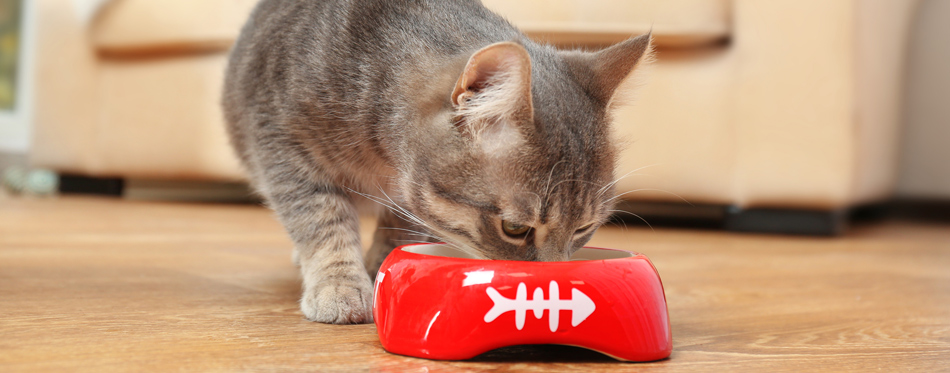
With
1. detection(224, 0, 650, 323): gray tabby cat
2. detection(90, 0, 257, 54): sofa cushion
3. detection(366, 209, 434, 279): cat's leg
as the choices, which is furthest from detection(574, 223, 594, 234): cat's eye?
detection(90, 0, 257, 54): sofa cushion

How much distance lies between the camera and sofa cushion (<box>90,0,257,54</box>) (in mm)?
2615

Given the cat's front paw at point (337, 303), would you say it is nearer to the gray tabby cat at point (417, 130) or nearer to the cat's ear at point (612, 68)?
the gray tabby cat at point (417, 130)

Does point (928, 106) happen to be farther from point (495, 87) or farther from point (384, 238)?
point (495, 87)

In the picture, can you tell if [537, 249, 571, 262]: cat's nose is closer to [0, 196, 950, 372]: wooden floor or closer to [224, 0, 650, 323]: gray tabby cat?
[224, 0, 650, 323]: gray tabby cat

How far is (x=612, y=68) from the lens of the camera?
108cm

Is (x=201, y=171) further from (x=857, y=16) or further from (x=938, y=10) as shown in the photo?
(x=938, y=10)

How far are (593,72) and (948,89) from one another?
2651 millimetres

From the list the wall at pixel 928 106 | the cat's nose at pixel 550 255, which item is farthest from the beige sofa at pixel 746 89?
→ the cat's nose at pixel 550 255

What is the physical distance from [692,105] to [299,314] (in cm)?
155

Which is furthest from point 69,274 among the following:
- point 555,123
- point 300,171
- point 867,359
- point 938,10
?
point 938,10

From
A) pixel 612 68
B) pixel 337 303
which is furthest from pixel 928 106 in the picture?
pixel 337 303

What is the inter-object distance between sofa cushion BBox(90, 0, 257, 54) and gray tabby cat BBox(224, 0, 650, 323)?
49.8 inches

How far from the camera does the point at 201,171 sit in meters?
2.76

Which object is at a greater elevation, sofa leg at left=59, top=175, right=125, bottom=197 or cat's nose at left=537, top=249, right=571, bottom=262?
cat's nose at left=537, top=249, right=571, bottom=262
